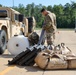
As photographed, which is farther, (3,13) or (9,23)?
(3,13)

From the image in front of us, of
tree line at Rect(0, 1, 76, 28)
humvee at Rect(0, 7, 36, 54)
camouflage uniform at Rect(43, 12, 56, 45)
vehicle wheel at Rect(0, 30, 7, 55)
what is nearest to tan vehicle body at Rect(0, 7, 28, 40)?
humvee at Rect(0, 7, 36, 54)

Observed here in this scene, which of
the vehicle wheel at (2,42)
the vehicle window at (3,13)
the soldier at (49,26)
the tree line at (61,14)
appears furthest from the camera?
the tree line at (61,14)

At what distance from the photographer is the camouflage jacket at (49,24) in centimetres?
1208

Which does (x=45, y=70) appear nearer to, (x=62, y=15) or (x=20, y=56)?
(x=20, y=56)

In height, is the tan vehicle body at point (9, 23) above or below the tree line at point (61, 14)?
above

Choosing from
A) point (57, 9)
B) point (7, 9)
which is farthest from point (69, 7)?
point (7, 9)

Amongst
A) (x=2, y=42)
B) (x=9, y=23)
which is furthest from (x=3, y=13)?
(x=2, y=42)

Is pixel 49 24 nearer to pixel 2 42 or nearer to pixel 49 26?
pixel 49 26

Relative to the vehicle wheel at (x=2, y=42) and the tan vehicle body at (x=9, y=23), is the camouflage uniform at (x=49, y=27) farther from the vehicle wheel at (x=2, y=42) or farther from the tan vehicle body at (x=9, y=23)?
the tan vehicle body at (x=9, y=23)

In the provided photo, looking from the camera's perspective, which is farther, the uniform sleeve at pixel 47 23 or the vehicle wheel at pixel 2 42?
the vehicle wheel at pixel 2 42

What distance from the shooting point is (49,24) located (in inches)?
478

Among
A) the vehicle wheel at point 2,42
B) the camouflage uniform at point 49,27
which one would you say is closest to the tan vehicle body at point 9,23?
the vehicle wheel at point 2,42

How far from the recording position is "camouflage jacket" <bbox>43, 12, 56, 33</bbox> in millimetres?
12078

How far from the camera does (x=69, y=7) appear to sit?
6068 inches
